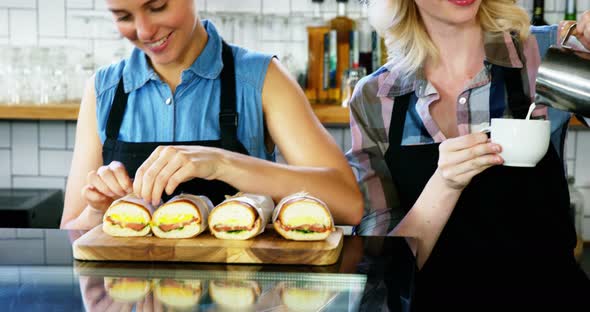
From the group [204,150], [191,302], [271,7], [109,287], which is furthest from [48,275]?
[271,7]

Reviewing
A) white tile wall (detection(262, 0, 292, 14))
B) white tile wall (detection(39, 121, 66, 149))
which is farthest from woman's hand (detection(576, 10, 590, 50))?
white tile wall (detection(39, 121, 66, 149))

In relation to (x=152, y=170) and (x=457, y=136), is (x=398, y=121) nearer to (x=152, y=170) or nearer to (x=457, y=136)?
(x=457, y=136)

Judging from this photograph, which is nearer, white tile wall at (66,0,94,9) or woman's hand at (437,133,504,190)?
woman's hand at (437,133,504,190)

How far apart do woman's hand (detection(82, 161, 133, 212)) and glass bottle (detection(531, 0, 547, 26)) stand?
258cm

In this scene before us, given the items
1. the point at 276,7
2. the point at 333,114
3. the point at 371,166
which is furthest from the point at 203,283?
the point at 276,7

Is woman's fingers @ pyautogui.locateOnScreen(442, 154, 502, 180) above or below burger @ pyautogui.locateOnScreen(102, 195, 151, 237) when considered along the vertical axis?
A: above

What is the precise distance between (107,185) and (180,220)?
24 centimetres

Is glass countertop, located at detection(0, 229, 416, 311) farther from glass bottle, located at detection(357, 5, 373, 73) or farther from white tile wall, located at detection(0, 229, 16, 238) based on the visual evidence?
glass bottle, located at detection(357, 5, 373, 73)

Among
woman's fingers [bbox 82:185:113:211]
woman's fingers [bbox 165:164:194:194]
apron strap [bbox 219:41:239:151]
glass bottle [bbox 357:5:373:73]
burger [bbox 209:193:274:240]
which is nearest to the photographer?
burger [bbox 209:193:274:240]

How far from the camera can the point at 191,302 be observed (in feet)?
3.04

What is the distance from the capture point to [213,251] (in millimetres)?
1217

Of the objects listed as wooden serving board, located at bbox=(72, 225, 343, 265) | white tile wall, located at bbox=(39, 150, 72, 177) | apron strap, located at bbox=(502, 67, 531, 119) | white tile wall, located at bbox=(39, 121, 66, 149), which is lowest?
white tile wall, located at bbox=(39, 150, 72, 177)

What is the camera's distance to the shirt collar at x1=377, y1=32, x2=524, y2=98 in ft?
6.36

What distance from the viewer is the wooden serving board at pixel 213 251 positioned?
1.20m
